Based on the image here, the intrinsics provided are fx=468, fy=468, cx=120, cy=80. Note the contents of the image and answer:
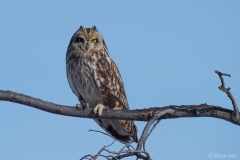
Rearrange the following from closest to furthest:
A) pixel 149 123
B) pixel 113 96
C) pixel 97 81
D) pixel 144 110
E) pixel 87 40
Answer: pixel 149 123 → pixel 144 110 → pixel 97 81 → pixel 113 96 → pixel 87 40

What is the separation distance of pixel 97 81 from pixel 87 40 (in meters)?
0.89

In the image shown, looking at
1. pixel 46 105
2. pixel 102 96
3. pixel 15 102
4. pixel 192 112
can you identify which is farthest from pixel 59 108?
pixel 102 96

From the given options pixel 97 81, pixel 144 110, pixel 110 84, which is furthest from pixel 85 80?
pixel 144 110

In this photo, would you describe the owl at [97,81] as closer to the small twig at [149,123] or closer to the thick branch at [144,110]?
the thick branch at [144,110]

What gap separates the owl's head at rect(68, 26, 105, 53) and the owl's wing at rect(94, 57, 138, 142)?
1.03 ft

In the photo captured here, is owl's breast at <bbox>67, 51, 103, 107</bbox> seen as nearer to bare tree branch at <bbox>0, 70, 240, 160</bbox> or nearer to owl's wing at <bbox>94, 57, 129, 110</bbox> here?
owl's wing at <bbox>94, 57, 129, 110</bbox>

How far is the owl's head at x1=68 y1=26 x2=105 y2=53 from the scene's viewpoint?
7.43 metres

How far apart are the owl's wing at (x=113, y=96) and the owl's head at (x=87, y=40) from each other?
12.4 inches

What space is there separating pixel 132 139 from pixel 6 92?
2941 millimetres

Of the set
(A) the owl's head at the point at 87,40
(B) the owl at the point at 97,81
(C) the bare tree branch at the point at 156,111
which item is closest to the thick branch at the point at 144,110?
(C) the bare tree branch at the point at 156,111

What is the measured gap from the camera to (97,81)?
6.91 metres

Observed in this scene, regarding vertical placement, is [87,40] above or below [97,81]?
above

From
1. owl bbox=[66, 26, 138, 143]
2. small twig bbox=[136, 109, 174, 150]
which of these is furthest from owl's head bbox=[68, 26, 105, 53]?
small twig bbox=[136, 109, 174, 150]

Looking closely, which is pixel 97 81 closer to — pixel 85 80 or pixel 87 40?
pixel 85 80
